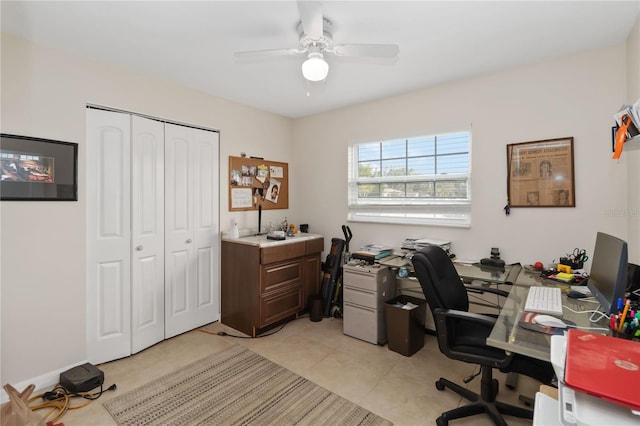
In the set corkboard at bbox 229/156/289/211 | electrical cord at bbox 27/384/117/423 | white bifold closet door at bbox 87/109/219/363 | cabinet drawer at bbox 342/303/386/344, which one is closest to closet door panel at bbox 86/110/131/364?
white bifold closet door at bbox 87/109/219/363

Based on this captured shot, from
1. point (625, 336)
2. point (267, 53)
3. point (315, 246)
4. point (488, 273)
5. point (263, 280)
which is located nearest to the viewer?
point (625, 336)

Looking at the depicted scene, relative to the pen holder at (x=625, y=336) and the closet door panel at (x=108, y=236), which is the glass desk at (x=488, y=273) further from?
the closet door panel at (x=108, y=236)

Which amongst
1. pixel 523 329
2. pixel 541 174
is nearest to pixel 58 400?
pixel 523 329

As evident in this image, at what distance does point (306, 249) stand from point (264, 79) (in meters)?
1.90

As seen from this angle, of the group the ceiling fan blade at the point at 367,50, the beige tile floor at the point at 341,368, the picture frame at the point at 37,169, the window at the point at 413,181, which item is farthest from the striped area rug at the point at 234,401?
the ceiling fan blade at the point at 367,50

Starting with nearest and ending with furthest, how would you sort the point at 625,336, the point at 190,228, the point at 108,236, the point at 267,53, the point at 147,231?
the point at 625,336
the point at 267,53
the point at 108,236
the point at 147,231
the point at 190,228

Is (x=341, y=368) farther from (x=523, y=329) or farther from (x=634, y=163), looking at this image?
(x=634, y=163)

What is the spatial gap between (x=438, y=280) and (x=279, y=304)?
194 centimetres

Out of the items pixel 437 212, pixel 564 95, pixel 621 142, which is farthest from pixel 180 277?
pixel 564 95

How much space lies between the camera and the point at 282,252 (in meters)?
3.30

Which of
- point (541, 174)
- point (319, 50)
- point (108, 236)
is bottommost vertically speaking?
point (108, 236)

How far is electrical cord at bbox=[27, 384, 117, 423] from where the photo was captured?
80.4 inches

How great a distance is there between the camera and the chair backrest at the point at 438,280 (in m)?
1.87

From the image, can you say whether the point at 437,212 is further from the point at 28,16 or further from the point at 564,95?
the point at 28,16
